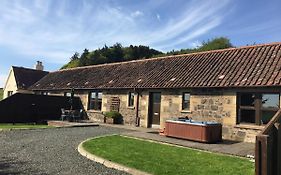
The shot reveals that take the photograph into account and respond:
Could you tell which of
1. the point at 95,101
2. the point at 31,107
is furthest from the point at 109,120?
the point at 31,107

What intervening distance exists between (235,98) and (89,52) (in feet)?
155

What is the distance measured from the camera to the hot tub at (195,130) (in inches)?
534

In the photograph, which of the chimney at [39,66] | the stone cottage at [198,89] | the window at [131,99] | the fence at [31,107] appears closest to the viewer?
the stone cottage at [198,89]

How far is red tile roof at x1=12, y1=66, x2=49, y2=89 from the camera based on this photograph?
38.5m

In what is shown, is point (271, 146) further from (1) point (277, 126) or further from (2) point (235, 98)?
(2) point (235, 98)

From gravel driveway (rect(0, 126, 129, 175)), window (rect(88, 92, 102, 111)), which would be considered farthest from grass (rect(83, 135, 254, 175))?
window (rect(88, 92, 102, 111))

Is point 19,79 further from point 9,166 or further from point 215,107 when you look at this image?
point 9,166

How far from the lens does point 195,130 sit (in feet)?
45.6

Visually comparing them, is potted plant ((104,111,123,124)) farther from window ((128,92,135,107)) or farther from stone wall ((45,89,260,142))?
window ((128,92,135,107))

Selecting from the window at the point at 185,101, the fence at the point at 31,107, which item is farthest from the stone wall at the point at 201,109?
the fence at the point at 31,107

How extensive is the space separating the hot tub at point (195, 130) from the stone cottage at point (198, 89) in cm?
196

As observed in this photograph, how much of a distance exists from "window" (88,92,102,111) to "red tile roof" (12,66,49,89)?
15.7 metres

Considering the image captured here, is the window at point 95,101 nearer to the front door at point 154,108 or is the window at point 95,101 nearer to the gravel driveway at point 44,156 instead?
the front door at point 154,108

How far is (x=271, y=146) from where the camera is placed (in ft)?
21.2
